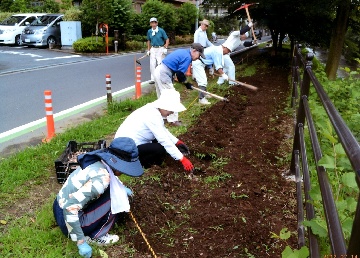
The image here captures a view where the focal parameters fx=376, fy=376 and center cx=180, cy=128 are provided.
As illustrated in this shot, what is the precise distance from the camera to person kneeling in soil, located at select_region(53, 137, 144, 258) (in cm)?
306

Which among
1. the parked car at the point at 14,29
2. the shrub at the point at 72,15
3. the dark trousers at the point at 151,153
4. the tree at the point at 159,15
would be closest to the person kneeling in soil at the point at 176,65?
the dark trousers at the point at 151,153

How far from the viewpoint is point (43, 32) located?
69.2 feet

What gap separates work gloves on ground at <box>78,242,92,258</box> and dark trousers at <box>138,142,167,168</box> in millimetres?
1825

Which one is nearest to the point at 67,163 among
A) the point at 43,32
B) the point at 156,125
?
the point at 156,125

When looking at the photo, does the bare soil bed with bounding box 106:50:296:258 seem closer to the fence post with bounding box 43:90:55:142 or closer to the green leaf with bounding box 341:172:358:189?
the green leaf with bounding box 341:172:358:189

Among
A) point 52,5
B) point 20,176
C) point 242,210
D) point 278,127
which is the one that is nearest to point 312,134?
point 242,210

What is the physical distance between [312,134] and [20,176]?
3.59 m

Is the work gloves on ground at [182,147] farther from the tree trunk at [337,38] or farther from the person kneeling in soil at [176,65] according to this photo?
the tree trunk at [337,38]

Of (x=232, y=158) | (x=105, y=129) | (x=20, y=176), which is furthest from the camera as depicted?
(x=105, y=129)

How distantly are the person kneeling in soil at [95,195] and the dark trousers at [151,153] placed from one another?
4.83ft

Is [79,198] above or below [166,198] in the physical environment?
above

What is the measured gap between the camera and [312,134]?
2.65 m

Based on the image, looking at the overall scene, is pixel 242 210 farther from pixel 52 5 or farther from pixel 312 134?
pixel 52 5

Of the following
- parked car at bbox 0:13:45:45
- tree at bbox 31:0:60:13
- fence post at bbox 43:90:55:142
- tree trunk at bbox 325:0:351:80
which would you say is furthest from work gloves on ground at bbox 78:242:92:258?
tree at bbox 31:0:60:13
